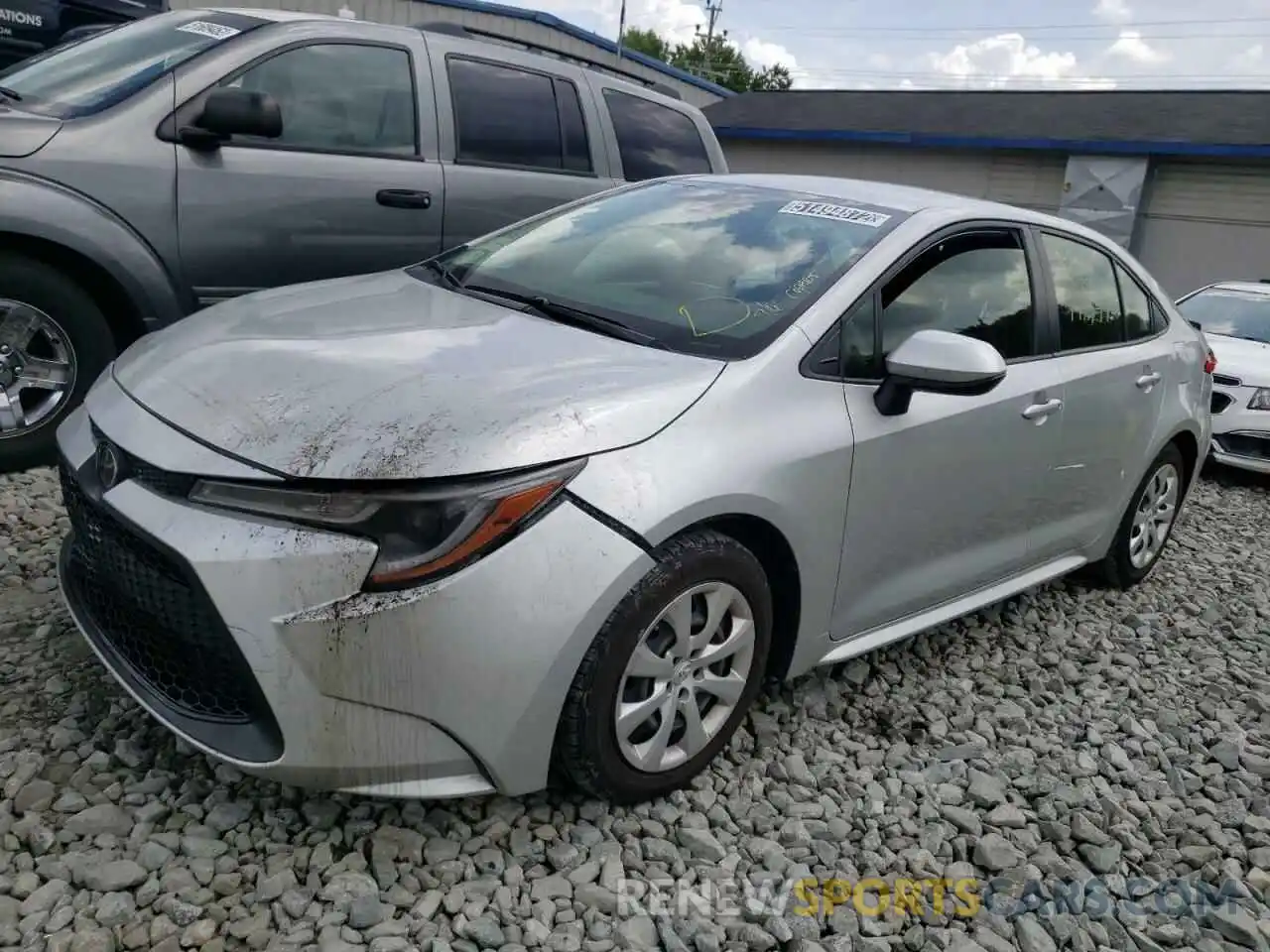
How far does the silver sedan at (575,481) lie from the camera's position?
80.4 inches

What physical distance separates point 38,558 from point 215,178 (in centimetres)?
162

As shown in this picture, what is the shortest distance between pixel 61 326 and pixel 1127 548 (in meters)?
4.30

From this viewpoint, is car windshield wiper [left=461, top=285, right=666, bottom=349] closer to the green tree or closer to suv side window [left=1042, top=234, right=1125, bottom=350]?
suv side window [left=1042, top=234, right=1125, bottom=350]

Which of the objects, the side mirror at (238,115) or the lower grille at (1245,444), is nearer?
the side mirror at (238,115)

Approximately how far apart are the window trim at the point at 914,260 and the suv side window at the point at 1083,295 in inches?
4.3

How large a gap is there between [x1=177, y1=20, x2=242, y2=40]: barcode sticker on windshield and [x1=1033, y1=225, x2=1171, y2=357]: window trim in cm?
335

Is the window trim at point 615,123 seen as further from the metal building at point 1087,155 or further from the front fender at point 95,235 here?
the metal building at point 1087,155

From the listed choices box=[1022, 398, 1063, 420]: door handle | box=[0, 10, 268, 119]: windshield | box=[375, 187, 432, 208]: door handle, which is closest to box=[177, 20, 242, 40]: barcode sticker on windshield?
box=[0, 10, 268, 119]: windshield

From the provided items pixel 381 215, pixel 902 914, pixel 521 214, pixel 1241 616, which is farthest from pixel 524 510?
pixel 1241 616

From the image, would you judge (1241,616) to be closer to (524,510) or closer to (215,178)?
(524,510)

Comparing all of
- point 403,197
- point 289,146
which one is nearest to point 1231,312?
point 403,197

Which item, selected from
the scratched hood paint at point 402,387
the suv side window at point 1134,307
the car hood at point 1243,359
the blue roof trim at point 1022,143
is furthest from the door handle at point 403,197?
the blue roof trim at point 1022,143

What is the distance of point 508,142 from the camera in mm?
5004

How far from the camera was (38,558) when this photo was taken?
3.37 meters
